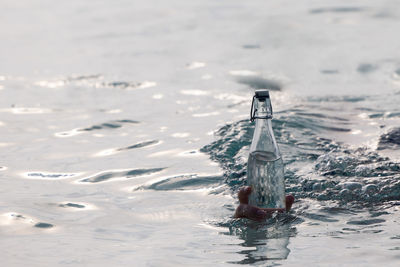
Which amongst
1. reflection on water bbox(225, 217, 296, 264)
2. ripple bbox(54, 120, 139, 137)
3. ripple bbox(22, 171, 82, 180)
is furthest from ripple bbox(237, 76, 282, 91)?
reflection on water bbox(225, 217, 296, 264)

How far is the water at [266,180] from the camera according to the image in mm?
3686

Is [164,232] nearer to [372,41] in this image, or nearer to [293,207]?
[293,207]

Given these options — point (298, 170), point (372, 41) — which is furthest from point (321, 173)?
point (372, 41)

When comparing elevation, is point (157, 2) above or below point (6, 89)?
above

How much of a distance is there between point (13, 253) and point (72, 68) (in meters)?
5.42

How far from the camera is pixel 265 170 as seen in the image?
3701mm

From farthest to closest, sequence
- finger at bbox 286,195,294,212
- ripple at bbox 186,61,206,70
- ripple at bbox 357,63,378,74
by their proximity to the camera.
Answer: ripple at bbox 186,61,206,70 < ripple at bbox 357,63,378,74 < finger at bbox 286,195,294,212

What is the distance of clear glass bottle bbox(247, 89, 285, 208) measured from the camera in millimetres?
3688

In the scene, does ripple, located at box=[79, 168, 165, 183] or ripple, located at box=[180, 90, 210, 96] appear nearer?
ripple, located at box=[79, 168, 165, 183]

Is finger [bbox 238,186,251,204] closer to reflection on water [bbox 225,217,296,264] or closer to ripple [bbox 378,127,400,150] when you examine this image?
reflection on water [bbox 225,217,296,264]

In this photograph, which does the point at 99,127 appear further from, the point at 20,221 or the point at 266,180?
the point at 266,180

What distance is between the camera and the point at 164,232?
3840 mm

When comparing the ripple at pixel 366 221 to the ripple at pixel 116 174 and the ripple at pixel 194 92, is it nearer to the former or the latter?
the ripple at pixel 116 174

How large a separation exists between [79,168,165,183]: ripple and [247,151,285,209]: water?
1.51 metres
